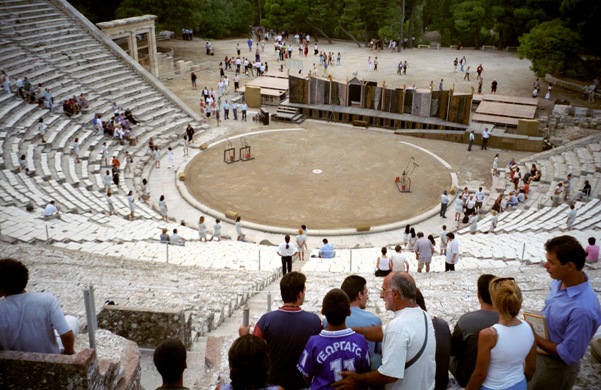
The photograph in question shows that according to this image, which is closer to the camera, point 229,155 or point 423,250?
point 423,250

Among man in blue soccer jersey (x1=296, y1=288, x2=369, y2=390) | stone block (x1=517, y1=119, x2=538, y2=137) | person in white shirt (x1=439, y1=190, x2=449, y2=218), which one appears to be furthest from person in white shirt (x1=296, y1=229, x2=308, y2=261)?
stone block (x1=517, y1=119, x2=538, y2=137)

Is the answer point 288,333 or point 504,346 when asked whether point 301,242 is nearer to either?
point 288,333

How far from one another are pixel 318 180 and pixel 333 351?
22.5 metres

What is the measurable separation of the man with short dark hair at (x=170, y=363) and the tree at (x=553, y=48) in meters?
39.5

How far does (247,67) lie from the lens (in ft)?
156

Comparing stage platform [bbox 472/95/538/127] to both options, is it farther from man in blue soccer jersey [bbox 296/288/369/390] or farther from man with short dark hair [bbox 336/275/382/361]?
man in blue soccer jersey [bbox 296/288/369/390]

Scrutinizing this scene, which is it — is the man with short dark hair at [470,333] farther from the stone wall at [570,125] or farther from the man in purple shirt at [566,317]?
the stone wall at [570,125]

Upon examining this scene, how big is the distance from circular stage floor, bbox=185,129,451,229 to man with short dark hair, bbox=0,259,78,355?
1755cm

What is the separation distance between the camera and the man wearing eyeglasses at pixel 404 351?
205 inches

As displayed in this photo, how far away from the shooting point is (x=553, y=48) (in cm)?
3853

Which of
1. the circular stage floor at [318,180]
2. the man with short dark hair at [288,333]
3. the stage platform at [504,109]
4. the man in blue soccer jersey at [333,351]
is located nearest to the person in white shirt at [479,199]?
the circular stage floor at [318,180]

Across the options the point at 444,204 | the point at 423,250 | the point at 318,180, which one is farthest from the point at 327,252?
the point at 318,180

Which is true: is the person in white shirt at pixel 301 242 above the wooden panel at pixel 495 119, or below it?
below

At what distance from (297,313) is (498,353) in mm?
1954
